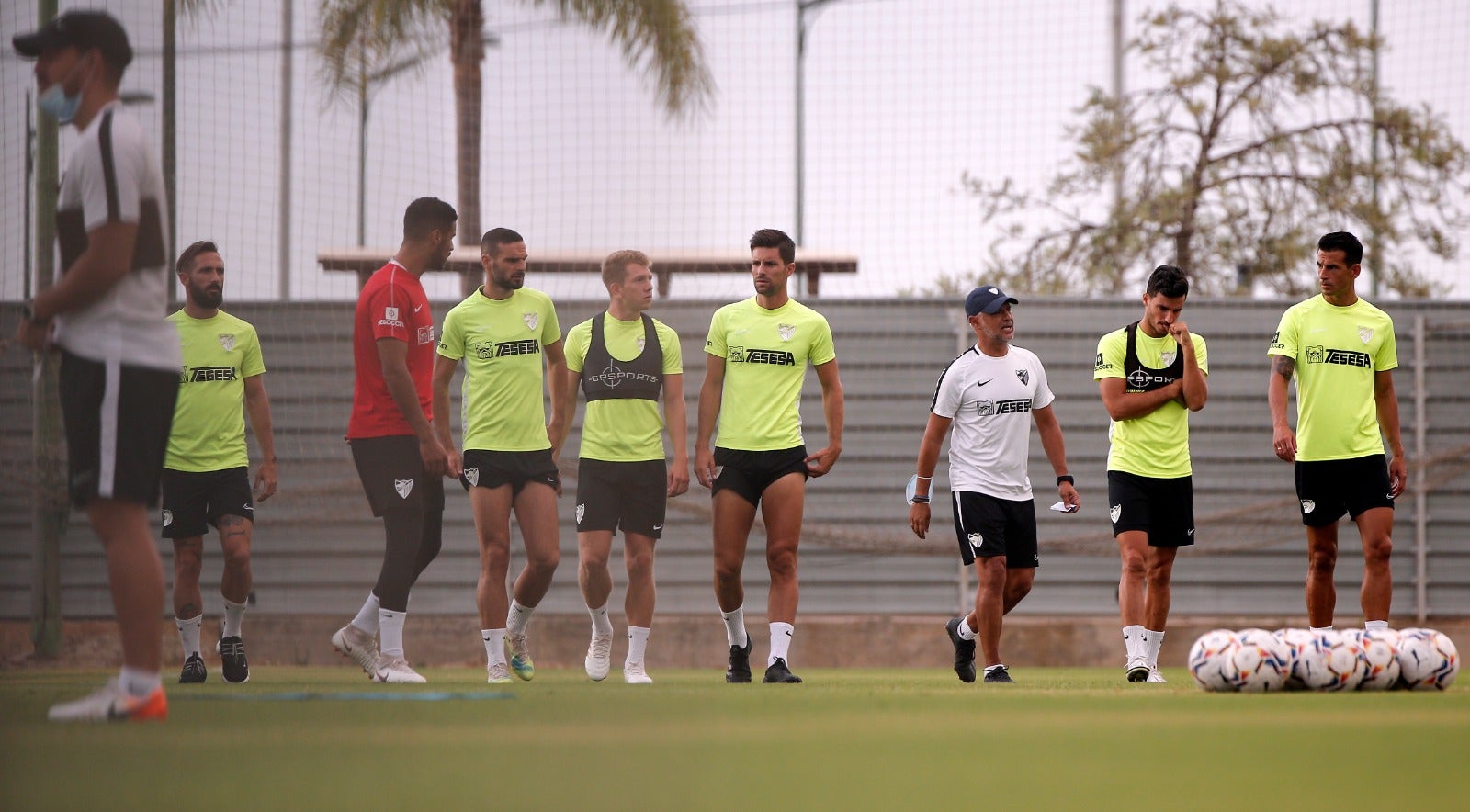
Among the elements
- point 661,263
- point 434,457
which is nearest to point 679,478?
point 434,457

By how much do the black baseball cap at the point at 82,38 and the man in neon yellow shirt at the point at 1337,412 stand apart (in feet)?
20.6

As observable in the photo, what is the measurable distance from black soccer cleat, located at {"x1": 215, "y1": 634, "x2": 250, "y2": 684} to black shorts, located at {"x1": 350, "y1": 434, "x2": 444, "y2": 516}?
1.10 metres

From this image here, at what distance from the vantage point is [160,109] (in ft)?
24.4

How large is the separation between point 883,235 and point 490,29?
3.66 meters

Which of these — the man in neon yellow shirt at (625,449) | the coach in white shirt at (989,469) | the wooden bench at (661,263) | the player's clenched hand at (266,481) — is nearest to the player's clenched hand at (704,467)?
the man in neon yellow shirt at (625,449)

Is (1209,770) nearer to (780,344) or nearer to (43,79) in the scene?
(43,79)

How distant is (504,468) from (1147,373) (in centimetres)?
348

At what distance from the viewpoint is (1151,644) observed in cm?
863

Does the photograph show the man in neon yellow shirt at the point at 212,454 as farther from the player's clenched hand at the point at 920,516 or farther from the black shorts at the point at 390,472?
the player's clenched hand at the point at 920,516

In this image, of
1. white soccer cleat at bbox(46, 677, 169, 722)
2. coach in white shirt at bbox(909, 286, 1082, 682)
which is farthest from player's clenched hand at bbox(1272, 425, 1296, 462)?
white soccer cleat at bbox(46, 677, 169, 722)

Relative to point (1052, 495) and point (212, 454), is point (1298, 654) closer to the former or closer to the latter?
point (212, 454)

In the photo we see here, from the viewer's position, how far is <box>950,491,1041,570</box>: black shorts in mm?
8648

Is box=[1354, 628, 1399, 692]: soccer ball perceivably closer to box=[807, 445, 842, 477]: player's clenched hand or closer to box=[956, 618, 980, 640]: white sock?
box=[956, 618, 980, 640]: white sock

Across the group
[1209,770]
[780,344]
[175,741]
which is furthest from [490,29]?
[1209,770]
